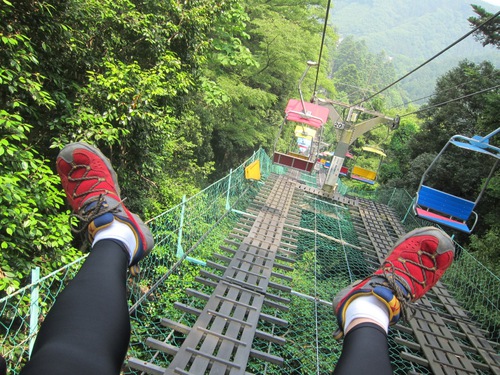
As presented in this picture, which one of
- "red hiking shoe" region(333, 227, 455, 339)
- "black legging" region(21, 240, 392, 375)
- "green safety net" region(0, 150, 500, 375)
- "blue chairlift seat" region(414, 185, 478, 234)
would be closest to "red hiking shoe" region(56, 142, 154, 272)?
"black legging" region(21, 240, 392, 375)

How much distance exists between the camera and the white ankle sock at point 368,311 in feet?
4.40

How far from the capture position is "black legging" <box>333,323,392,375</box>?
100cm

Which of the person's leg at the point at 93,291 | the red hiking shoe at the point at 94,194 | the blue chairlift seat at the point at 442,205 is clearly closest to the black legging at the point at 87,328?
the person's leg at the point at 93,291

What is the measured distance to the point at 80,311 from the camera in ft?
2.96

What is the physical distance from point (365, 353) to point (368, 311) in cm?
33

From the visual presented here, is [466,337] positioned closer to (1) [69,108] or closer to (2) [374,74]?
(1) [69,108]

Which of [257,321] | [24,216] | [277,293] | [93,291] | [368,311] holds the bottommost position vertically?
[277,293]

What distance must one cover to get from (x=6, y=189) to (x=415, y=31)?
547 ft

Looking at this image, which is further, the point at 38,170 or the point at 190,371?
the point at 38,170

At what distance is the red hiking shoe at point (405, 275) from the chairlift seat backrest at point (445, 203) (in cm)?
297

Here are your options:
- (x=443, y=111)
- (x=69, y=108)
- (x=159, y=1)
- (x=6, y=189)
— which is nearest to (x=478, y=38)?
(x=443, y=111)

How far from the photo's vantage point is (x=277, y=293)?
183 inches

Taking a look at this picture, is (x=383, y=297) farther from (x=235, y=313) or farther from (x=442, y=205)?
(x=442, y=205)

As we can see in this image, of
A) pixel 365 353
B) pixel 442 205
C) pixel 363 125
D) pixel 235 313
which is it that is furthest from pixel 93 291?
pixel 363 125
